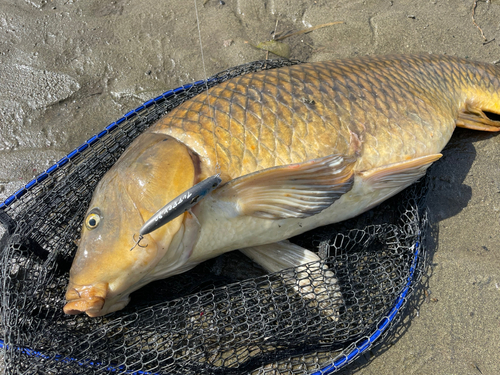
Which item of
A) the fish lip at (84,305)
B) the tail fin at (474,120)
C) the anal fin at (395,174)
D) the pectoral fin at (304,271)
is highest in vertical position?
the fish lip at (84,305)

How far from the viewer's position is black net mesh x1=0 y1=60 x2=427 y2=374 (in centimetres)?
169

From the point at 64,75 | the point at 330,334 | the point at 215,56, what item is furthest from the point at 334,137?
the point at 64,75

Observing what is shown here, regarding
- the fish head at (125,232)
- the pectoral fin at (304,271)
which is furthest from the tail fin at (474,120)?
the fish head at (125,232)

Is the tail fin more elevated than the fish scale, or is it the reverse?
the fish scale

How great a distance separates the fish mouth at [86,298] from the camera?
5.13 feet

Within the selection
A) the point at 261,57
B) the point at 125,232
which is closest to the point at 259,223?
the point at 125,232

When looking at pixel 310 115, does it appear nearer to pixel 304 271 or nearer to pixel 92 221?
pixel 304 271

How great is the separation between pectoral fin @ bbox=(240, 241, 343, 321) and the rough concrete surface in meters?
0.42

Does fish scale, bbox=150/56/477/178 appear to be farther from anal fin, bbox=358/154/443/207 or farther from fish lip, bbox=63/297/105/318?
fish lip, bbox=63/297/105/318

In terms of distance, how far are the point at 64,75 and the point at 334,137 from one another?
234 cm

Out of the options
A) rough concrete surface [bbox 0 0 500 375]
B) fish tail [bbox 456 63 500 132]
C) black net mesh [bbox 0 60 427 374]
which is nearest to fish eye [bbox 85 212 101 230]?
black net mesh [bbox 0 60 427 374]

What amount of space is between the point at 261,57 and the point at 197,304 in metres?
2.18

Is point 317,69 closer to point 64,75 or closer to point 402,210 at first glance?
point 402,210

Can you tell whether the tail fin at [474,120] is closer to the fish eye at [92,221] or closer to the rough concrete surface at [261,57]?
the rough concrete surface at [261,57]
